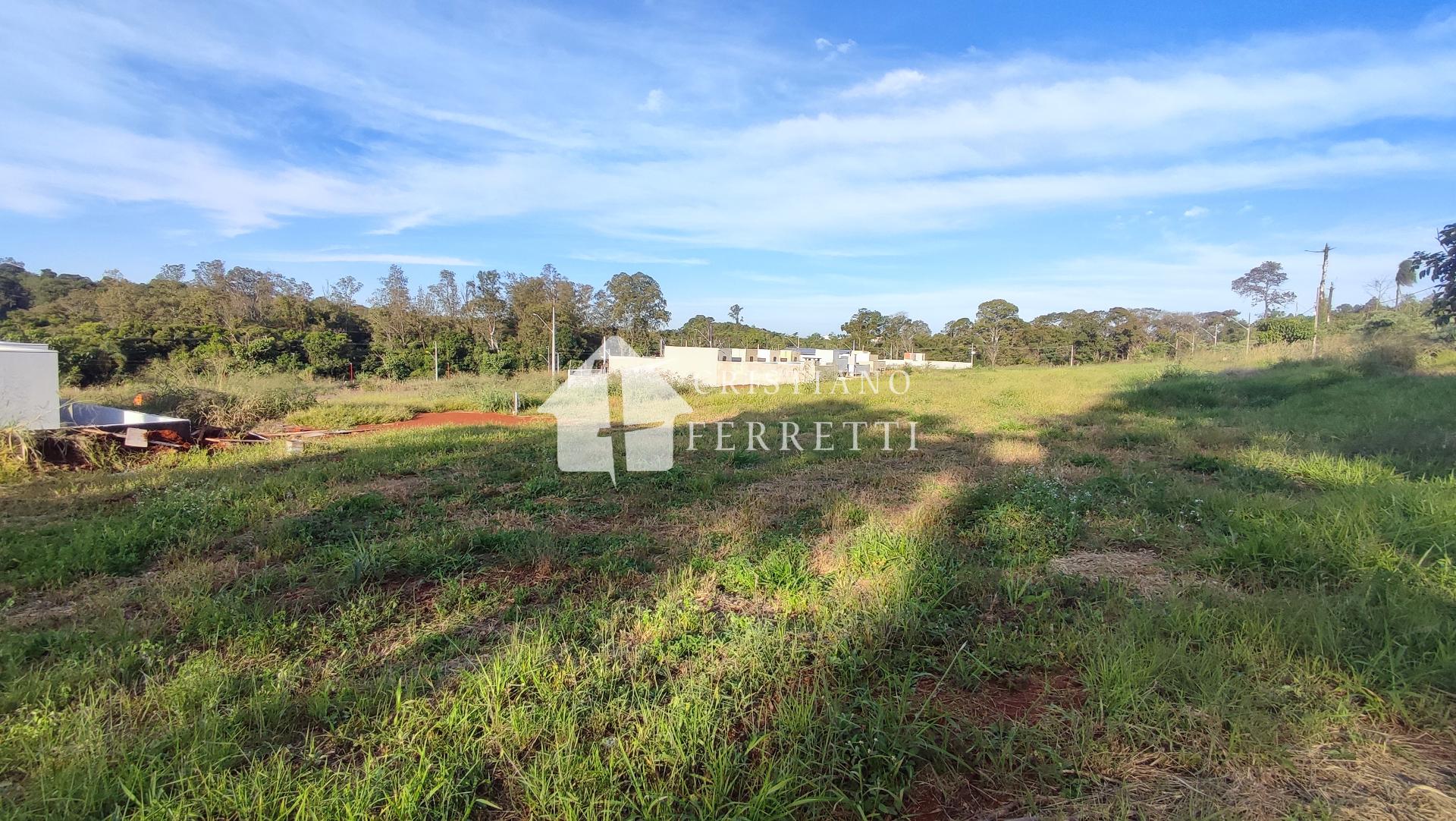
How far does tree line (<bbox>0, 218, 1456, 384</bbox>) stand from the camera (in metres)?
19.1

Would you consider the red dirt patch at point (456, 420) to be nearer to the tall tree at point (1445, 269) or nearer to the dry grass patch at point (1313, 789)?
the dry grass patch at point (1313, 789)

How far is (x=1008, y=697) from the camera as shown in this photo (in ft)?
6.56

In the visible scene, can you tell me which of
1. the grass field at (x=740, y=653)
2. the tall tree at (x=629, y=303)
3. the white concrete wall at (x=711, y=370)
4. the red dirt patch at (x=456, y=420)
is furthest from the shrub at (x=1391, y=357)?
the tall tree at (x=629, y=303)

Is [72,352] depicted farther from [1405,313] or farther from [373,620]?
[1405,313]

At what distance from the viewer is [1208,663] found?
201cm

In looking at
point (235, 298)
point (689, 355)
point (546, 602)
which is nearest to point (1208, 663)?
point (546, 602)

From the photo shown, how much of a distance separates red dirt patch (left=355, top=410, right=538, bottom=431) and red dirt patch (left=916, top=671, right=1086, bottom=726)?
10.0 m

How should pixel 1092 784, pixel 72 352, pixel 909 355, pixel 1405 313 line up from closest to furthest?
pixel 1092 784, pixel 72 352, pixel 1405 313, pixel 909 355

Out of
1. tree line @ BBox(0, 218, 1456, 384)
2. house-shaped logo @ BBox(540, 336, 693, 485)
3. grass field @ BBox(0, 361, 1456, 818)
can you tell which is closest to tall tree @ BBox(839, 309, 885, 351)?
tree line @ BBox(0, 218, 1456, 384)

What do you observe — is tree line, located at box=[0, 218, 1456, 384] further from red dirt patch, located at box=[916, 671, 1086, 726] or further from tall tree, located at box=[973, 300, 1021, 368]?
red dirt patch, located at box=[916, 671, 1086, 726]

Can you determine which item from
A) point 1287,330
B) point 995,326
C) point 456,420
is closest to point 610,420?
point 456,420

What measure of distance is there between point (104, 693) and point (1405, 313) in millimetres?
31052

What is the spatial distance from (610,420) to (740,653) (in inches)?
338

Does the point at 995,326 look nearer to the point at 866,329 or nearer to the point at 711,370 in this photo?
the point at 866,329
